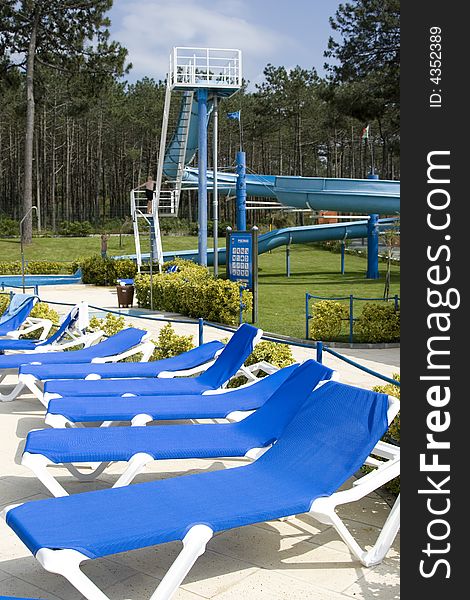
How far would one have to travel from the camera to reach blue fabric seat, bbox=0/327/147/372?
7852mm

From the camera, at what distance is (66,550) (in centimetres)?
316

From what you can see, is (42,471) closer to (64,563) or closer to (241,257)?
(64,563)

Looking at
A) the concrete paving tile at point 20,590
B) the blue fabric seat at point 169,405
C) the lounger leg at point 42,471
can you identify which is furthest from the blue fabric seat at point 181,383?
the concrete paving tile at point 20,590

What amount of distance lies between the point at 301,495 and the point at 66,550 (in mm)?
1249

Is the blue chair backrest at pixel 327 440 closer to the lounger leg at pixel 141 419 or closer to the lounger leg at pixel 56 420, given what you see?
the lounger leg at pixel 141 419

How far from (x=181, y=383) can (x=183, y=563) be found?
11.4 ft

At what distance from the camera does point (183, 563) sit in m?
3.28

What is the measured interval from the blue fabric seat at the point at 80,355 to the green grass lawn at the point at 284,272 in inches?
221

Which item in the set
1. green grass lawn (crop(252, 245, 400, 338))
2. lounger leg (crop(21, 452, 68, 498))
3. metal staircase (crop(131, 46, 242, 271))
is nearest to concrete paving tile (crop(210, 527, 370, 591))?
lounger leg (crop(21, 452, 68, 498))

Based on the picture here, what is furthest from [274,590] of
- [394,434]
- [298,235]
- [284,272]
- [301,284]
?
[298,235]

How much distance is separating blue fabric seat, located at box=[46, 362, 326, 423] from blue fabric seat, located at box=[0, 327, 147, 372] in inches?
80.3

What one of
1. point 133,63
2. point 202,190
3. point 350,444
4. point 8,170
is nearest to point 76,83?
point 133,63

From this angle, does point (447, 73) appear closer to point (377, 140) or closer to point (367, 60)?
A: point (367, 60)

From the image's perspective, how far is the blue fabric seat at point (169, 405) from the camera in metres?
5.48
